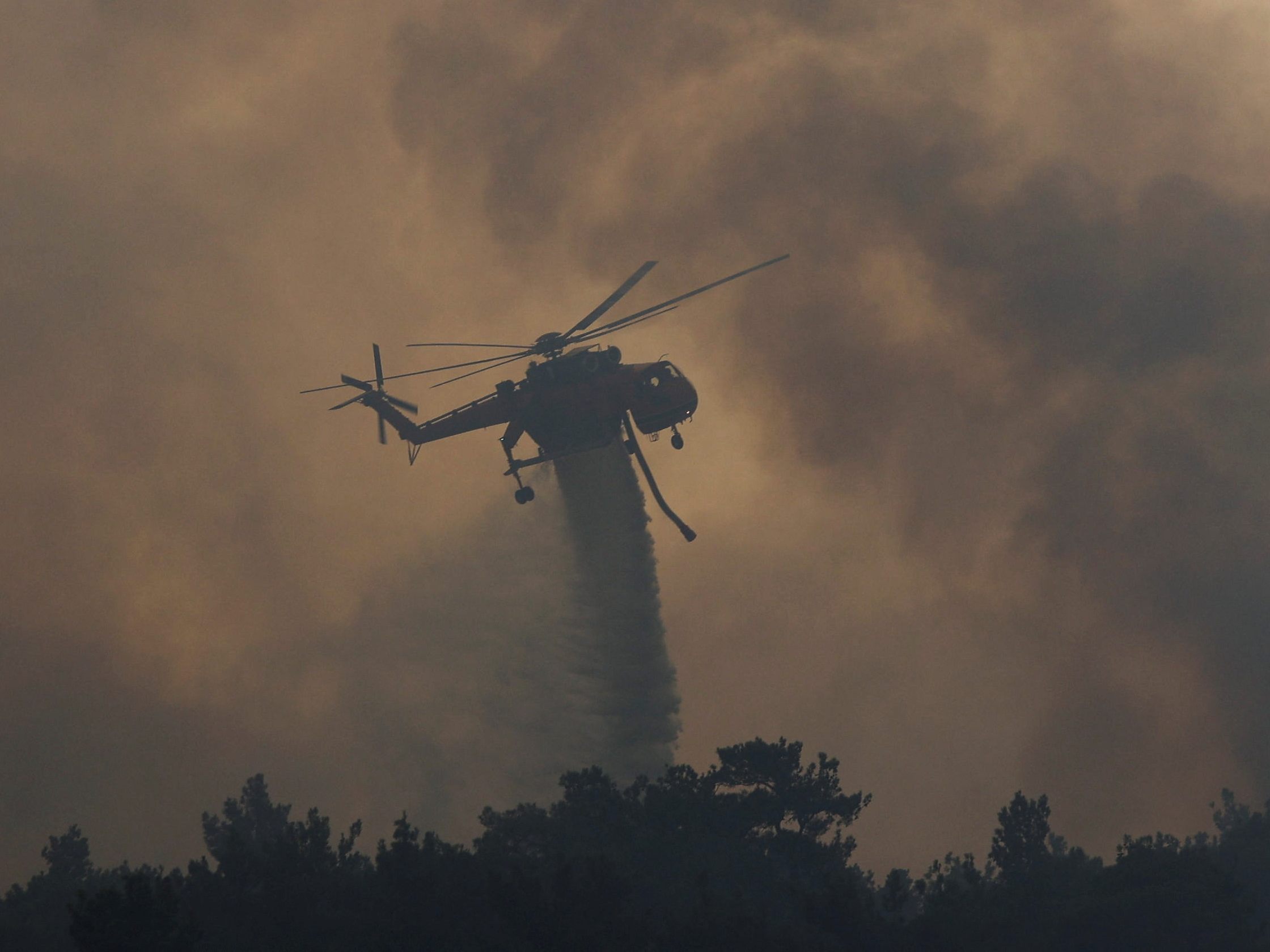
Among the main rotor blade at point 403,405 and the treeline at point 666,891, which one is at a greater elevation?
the main rotor blade at point 403,405

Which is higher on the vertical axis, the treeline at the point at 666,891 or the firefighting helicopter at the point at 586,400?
the firefighting helicopter at the point at 586,400

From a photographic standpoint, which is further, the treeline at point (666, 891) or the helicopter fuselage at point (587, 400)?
the helicopter fuselage at point (587, 400)

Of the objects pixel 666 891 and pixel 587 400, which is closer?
pixel 666 891

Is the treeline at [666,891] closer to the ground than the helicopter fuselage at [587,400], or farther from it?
closer to the ground

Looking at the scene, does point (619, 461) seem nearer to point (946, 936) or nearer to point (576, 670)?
point (576, 670)

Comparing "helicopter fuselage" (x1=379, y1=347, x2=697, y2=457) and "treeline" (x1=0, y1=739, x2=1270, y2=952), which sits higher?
"helicopter fuselage" (x1=379, y1=347, x2=697, y2=457)

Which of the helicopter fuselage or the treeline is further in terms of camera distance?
the helicopter fuselage

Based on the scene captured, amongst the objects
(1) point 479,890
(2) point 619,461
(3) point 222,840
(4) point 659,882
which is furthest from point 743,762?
(3) point 222,840

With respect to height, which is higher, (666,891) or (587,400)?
(587,400)
